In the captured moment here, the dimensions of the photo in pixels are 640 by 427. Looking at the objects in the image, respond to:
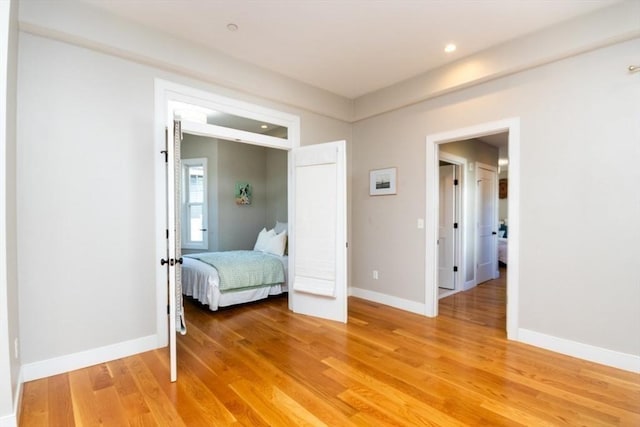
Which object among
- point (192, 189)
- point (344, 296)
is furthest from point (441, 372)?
point (192, 189)

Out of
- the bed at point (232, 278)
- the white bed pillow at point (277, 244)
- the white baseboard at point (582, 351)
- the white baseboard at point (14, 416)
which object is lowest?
the white baseboard at point (582, 351)

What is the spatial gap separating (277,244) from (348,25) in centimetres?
340

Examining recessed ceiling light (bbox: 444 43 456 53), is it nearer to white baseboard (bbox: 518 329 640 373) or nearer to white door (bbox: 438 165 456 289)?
white door (bbox: 438 165 456 289)

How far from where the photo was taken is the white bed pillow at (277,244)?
513cm

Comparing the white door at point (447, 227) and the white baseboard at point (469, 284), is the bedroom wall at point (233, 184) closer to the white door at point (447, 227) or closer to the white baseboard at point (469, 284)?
the white door at point (447, 227)

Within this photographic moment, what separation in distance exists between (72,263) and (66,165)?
31.0 inches

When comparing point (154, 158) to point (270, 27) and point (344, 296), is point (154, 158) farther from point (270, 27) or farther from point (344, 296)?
point (344, 296)

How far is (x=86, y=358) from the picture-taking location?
2.55 m

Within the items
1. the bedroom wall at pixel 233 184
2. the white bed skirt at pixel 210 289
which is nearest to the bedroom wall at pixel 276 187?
the bedroom wall at pixel 233 184

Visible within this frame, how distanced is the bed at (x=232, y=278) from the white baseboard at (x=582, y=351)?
3051 mm

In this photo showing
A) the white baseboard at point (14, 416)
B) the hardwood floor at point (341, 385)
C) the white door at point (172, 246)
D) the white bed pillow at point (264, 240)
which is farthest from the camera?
the white bed pillow at point (264, 240)

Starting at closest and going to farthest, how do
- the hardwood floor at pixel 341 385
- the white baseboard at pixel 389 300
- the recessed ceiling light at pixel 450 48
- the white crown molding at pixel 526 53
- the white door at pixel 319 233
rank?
the hardwood floor at pixel 341 385 < the white crown molding at pixel 526 53 < the recessed ceiling light at pixel 450 48 < the white door at pixel 319 233 < the white baseboard at pixel 389 300

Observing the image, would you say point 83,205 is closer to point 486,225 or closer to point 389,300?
point 389,300

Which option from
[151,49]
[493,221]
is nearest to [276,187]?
[151,49]
